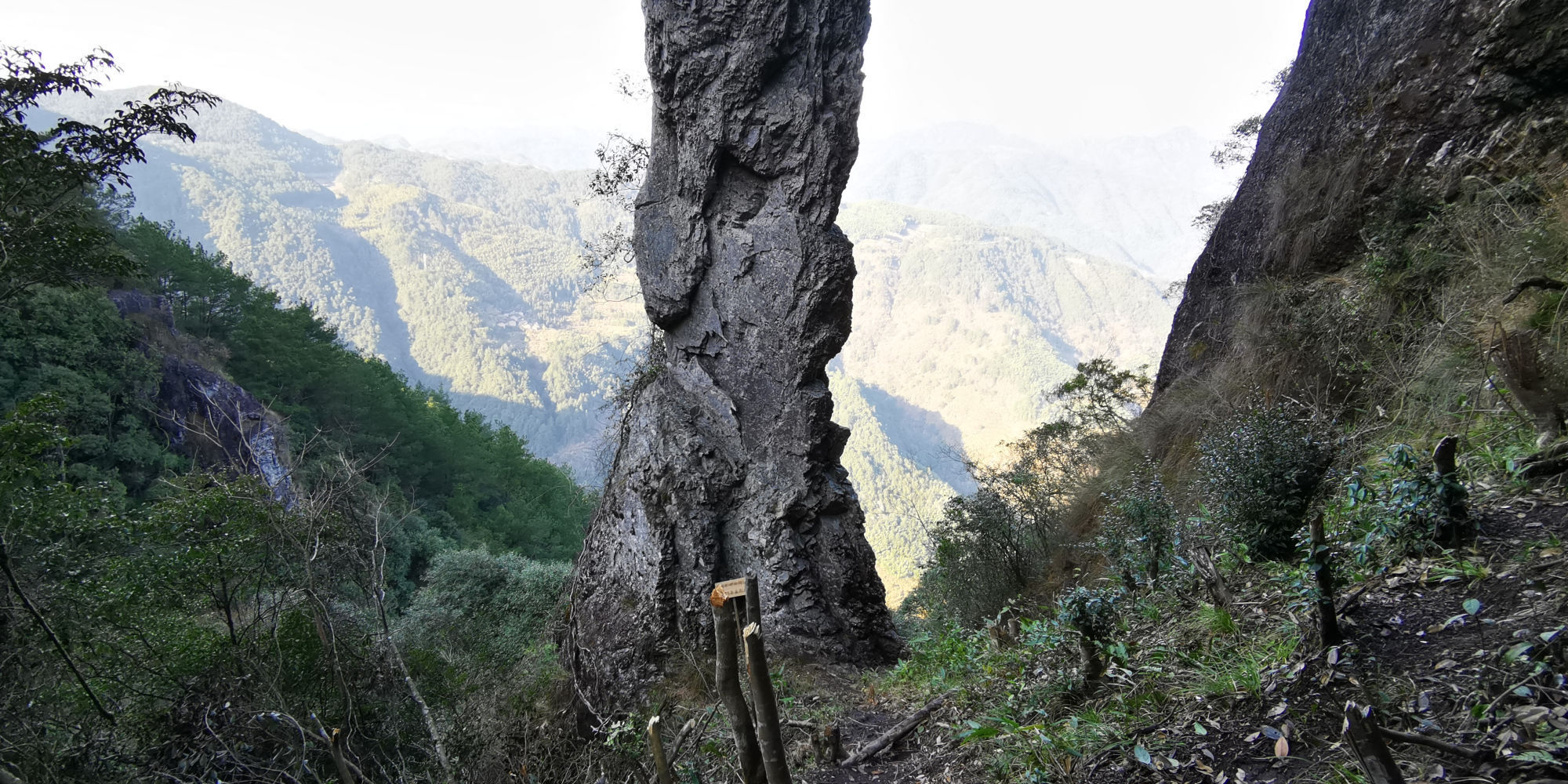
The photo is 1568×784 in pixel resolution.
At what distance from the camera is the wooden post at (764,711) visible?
6.77ft

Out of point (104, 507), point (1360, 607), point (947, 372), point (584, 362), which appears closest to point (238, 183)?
point (584, 362)

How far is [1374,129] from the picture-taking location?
6727 millimetres

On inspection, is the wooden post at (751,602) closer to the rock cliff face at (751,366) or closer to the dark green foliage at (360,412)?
the rock cliff face at (751,366)

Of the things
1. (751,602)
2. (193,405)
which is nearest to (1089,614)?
(751,602)

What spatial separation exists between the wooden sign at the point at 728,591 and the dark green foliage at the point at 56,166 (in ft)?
23.5

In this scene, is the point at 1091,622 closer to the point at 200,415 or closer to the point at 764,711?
the point at 764,711

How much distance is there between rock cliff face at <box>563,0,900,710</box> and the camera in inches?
270

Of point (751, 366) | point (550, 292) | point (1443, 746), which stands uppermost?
point (550, 292)

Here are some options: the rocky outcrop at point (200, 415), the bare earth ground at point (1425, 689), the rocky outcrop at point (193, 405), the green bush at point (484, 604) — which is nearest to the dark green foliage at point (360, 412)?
the rocky outcrop at point (193, 405)

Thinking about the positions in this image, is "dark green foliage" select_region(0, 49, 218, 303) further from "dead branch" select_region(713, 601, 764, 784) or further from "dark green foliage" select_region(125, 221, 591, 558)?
"dark green foliage" select_region(125, 221, 591, 558)

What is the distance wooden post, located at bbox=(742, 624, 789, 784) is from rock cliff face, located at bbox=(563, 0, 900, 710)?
468 centimetres

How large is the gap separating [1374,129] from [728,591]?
7791 millimetres

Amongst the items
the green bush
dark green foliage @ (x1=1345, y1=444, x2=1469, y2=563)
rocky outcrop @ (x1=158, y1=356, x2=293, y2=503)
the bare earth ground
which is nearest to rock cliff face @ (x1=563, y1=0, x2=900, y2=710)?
the bare earth ground

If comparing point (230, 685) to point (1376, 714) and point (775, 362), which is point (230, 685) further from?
point (1376, 714)
